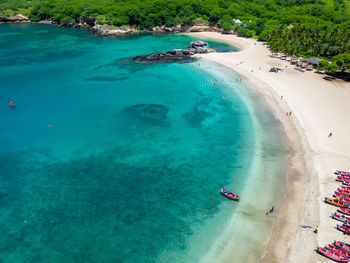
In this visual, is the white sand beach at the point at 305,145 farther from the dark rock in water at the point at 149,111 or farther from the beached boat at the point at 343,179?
the dark rock in water at the point at 149,111

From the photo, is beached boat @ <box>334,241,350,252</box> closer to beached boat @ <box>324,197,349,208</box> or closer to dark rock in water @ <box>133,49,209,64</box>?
beached boat @ <box>324,197,349,208</box>

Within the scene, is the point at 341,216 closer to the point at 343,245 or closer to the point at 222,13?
the point at 343,245

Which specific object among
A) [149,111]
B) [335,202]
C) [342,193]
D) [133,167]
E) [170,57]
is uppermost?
[170,57]

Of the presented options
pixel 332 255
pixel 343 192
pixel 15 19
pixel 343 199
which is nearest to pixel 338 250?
pixel 332 255

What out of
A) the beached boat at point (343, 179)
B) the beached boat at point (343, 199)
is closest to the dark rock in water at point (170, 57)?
the beached boat at point (343, 179)

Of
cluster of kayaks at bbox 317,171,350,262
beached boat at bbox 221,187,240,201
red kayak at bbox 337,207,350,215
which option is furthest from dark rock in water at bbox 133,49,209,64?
red kayak at bbox 337,207,350,215
